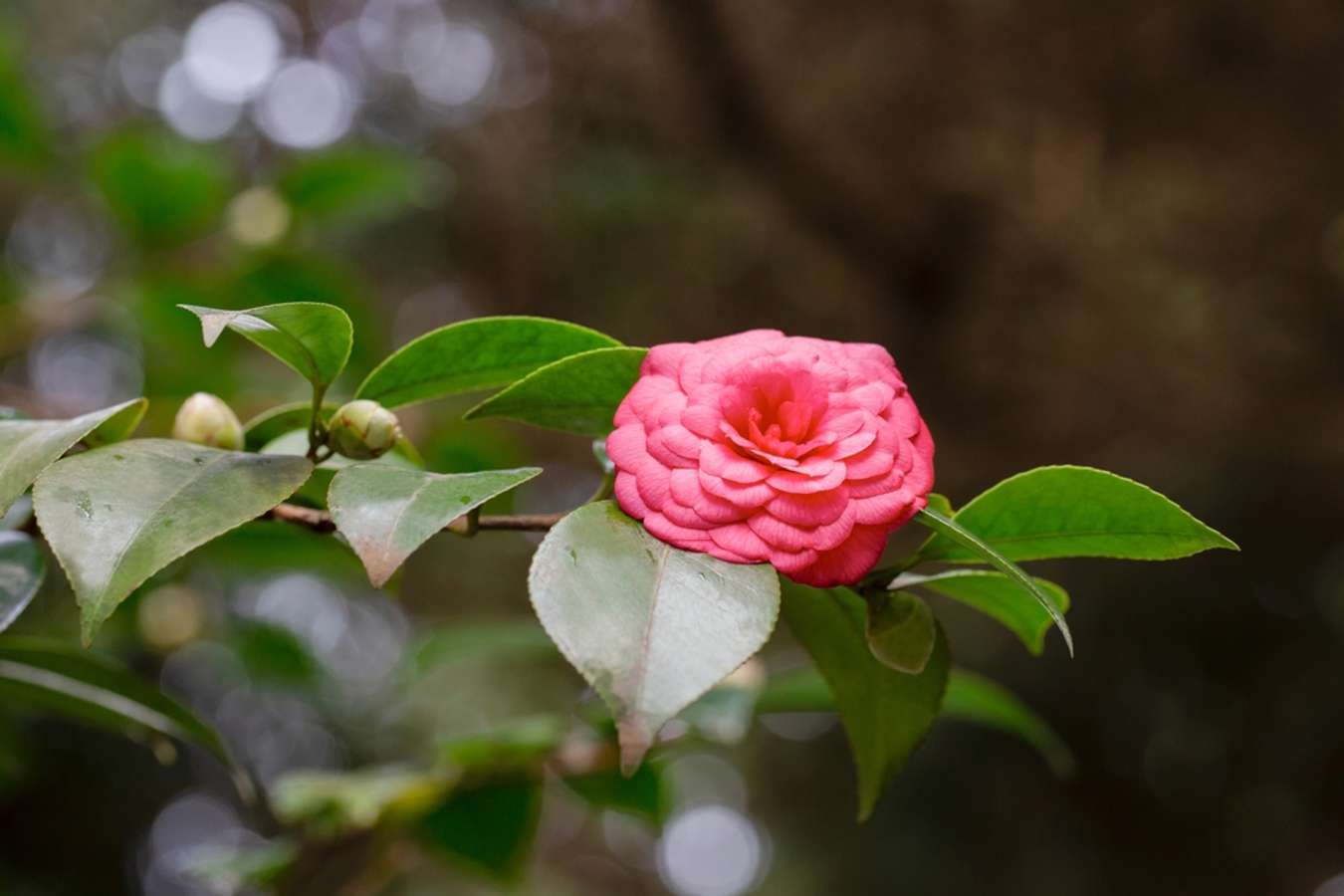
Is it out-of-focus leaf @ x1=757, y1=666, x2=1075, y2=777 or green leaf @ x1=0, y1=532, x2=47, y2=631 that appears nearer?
green leaf @ x1=0, y1=532, x2=47, y2=631

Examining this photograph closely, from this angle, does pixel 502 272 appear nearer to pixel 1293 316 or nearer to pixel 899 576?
pixel 1293 316

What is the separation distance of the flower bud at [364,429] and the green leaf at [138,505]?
3cm

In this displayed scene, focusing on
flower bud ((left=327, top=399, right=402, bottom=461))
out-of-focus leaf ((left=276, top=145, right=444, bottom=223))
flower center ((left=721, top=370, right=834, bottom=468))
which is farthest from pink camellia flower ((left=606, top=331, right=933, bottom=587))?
out-of-focus leaf ((left=276, top=145, right=444, bottom=223))

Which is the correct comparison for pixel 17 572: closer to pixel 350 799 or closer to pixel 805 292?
pixel 350 799

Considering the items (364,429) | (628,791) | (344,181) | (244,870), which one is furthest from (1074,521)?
(344,181)

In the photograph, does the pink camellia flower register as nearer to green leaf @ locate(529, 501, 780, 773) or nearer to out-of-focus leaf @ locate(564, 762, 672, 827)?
green leaf @ locate(529, 501, 780, 773)

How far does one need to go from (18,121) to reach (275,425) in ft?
3.09

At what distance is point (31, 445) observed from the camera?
0.42 meters

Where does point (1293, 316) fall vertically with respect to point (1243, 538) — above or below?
above

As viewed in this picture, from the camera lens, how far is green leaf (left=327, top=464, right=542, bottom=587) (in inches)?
14.7

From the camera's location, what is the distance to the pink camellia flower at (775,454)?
1.36 ft

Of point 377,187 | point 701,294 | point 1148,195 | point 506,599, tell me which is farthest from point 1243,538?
point 377,187

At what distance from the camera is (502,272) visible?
2035 mm

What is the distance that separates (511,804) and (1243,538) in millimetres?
1951
